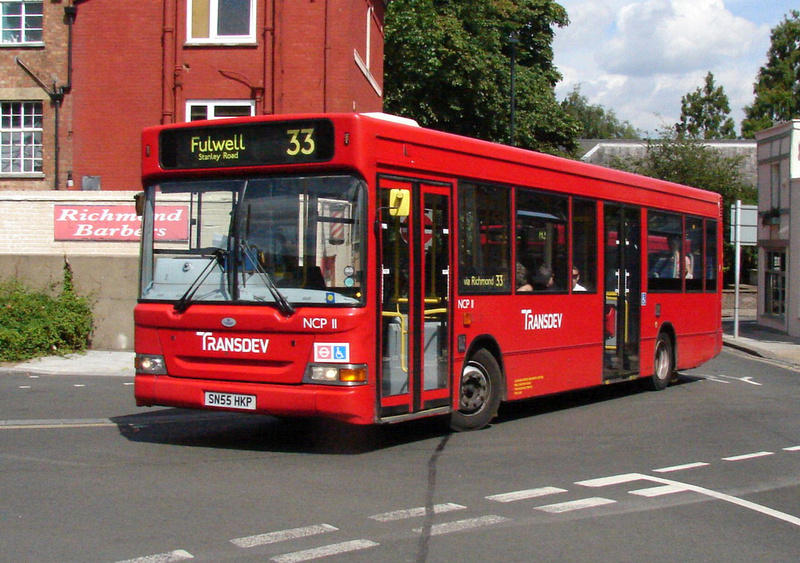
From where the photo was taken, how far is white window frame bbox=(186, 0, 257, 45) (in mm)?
23344

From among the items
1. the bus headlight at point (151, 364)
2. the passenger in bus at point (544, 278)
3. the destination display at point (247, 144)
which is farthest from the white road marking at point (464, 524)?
the passenger in bus at point (544, 278)

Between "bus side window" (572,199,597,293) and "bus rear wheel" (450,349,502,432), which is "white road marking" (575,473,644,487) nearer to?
"bus rear wheel" (450,349,502,432)

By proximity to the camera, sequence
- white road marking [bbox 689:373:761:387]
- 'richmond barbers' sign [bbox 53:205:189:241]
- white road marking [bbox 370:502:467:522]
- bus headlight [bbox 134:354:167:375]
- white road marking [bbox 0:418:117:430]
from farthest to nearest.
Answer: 'richmond barbers' sign [bbox 53:205:189:241]
white road marking [bbox 689:373:761:387]
white road marking [bbox 0:418:117:430]
bus headlight [bbox 134:354:167:375]
white road marking [bbox 370:502:467:522]

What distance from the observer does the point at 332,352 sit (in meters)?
8.79

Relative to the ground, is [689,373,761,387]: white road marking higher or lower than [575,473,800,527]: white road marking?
lower

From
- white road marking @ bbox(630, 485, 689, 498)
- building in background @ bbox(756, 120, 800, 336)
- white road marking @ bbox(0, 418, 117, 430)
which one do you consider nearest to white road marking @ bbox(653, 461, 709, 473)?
white road marking @ bbox(630, 485, 689, 498)

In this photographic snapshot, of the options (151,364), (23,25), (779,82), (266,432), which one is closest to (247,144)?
(151,364)

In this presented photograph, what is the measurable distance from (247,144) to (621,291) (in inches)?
269

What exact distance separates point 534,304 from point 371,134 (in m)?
3.69

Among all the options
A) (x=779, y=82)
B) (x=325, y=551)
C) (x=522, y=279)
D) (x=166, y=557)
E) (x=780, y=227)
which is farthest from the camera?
(x=779, y=82)

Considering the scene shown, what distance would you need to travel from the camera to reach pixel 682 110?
9588cm

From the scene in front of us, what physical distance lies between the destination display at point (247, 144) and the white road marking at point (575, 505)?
3691 mm

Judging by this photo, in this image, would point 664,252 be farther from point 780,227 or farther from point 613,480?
point 780,227

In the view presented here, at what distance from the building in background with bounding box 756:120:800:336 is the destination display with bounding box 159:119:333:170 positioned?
81.9 feet
